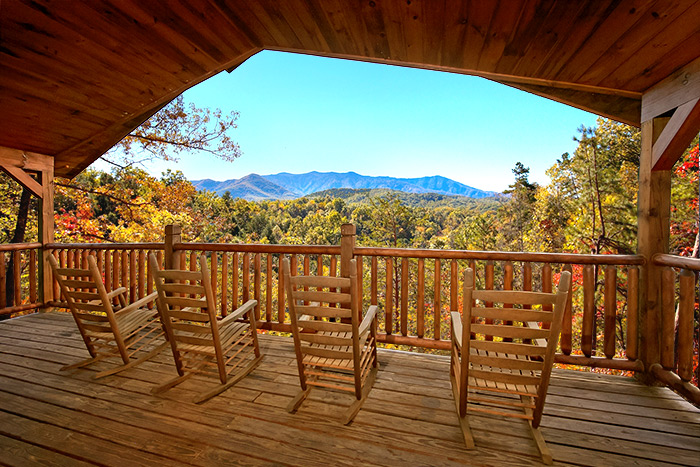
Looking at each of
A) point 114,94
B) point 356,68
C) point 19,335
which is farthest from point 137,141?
point 356,68

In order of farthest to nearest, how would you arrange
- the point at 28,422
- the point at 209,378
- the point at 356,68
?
the point at 356,68, the point at 209,378, the point at 28,422

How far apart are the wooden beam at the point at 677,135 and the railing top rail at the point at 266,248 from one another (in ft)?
8.71

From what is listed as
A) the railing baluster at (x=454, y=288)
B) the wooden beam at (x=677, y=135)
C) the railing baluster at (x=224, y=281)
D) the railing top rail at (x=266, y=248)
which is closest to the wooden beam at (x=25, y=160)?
the railing top rail at (x=266, y=248)

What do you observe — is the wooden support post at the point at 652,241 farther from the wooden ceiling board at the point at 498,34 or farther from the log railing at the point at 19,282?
the log railing at the point at 19,282

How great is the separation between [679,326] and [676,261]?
1.51 feet

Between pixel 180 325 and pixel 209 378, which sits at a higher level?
pixel 180 325

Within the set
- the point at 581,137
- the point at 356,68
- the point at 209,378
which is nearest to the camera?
the point at 209,378

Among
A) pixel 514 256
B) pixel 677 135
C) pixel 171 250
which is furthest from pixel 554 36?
pixel 171 250

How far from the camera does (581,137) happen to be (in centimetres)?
1207

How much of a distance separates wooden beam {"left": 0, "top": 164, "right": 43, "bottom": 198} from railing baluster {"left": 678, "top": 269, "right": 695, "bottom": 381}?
7.15 m

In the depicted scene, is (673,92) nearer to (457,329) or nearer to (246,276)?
(457,329)

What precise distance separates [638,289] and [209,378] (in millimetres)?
3526

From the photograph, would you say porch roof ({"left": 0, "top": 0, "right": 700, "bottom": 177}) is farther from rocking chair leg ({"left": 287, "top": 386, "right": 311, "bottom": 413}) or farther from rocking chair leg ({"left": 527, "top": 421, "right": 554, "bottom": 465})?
rocking chair leg ({"left": 287, "top": 386, "right": 311, "bottom": 413})

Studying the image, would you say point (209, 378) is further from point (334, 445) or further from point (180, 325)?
point (334, 445)
